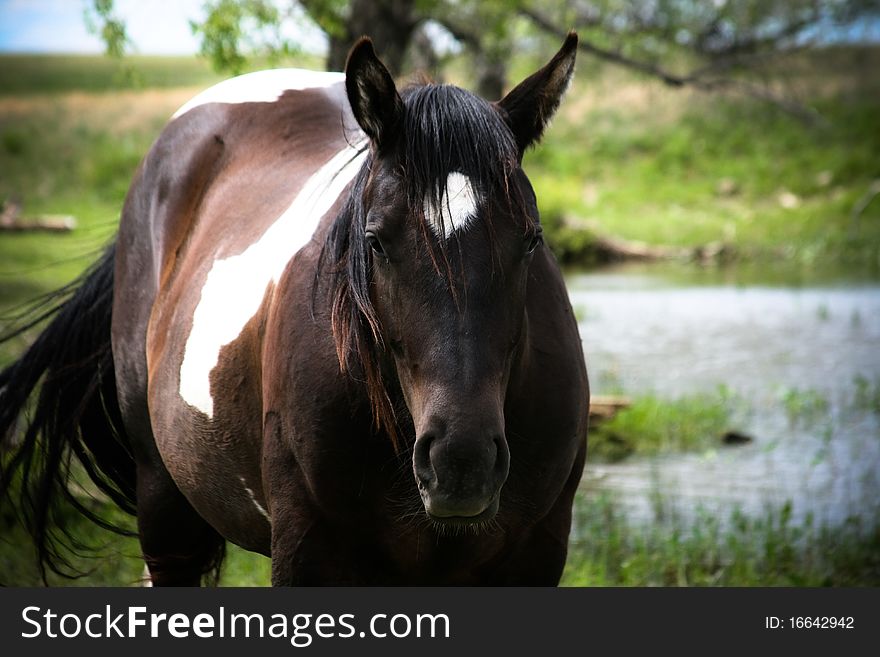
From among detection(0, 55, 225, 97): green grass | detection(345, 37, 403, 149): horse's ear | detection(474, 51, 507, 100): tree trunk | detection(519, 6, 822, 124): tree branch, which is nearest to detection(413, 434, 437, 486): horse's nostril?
detection(345, 37, 403, 149): horse's ear

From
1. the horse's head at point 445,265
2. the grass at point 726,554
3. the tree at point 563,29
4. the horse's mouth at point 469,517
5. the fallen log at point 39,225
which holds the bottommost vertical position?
the grass at point 726,554

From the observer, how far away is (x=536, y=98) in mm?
2375

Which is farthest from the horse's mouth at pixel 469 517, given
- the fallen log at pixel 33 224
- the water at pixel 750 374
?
the fallen log at pixel 33 224

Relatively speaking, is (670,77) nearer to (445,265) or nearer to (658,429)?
(658,429)

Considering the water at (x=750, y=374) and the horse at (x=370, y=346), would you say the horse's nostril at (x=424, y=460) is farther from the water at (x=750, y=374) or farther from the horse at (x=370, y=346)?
the water at (x=750, y=374)

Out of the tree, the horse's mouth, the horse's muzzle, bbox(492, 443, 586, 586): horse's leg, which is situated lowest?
bbox(492, 443, 586, 586): horse's leg

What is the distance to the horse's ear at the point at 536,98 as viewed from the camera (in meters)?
2.34

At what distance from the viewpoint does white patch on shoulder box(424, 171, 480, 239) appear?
2121 mm

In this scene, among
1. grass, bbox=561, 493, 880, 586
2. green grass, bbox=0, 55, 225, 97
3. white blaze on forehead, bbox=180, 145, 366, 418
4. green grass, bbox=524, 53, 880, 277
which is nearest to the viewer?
white blaze on forehead, bbox=180, 145, 366, 418

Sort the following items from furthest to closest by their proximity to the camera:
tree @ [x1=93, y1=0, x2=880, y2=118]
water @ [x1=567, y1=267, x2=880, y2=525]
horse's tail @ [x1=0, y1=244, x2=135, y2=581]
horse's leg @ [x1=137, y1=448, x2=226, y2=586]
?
1. tree @ [x1=93, y1=0, x2=880, y2=118]
2. water @ [x1=567, y1=267, x2=880, y2=525]
3. horse's tail @ [x1=0, y1=244, x2=135, y2=581]
4. horse's leg @ [x1=137, y1=448, x2=226, y2=586]

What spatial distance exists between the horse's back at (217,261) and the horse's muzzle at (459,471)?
2.89 feet

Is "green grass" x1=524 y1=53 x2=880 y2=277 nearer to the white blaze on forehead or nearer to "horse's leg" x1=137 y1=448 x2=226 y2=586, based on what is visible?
"horse's leg" x1=137 y1=448 x2=226 y2=586

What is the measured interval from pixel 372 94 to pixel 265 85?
1.66 meters

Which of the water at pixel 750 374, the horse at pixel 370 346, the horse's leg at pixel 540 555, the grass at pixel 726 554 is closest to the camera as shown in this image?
the horse at pixel 370 346
